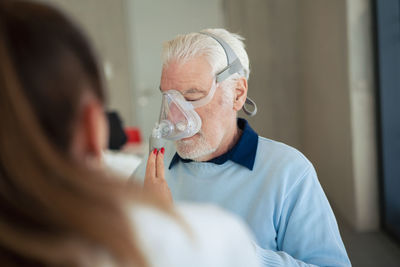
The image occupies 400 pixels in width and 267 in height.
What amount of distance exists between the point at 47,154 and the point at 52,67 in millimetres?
107

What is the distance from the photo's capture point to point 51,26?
1.65ft

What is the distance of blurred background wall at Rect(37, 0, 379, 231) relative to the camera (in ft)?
10.1

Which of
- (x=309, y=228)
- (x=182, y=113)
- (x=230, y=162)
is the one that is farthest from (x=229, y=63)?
(x=309, y=228)

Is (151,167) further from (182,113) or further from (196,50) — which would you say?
(196,50)

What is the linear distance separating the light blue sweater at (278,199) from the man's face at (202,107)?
7 centimetres

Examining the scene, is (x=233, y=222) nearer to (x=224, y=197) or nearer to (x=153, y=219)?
(x=153, y=219)

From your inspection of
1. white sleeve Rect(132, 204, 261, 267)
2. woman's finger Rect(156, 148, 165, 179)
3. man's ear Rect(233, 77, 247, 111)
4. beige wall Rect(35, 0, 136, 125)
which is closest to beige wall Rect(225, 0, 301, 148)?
beige wall Rect(35, 0, 136, 125)

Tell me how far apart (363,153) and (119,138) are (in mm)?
1959

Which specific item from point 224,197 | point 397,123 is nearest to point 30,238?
point 224,197

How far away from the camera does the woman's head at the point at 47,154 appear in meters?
0.48

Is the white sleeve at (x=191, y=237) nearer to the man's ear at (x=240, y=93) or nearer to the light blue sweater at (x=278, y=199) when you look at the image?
the light blue sweater at (x=278, y=199)

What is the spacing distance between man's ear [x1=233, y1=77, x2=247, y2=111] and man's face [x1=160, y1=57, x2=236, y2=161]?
2 centimetres

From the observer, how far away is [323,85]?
154 inches

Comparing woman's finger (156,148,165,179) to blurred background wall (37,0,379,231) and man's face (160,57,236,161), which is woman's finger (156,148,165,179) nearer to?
man's face (160,57,236,161)
